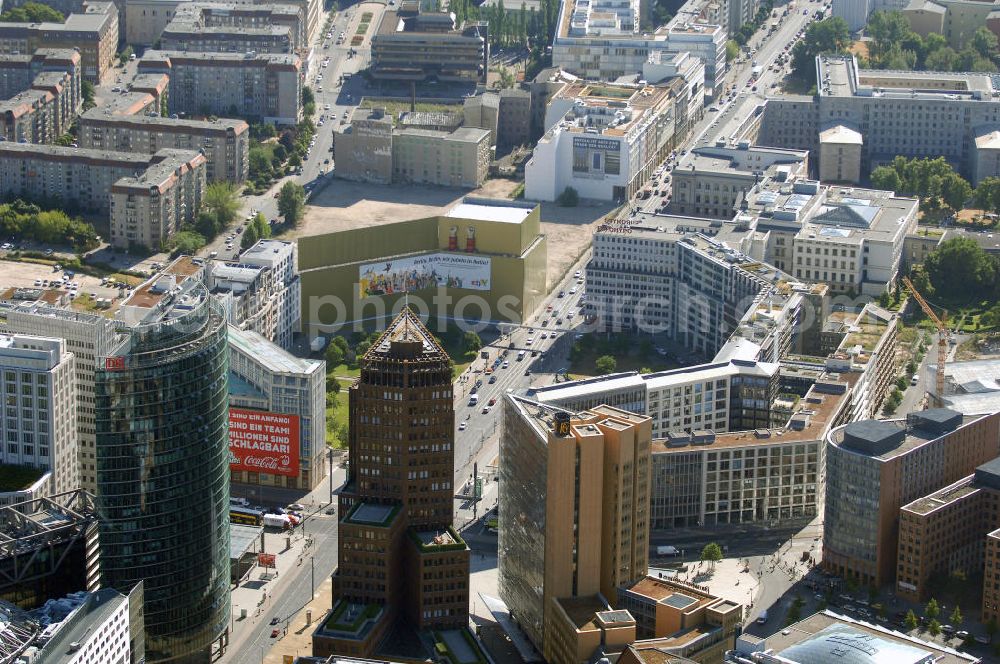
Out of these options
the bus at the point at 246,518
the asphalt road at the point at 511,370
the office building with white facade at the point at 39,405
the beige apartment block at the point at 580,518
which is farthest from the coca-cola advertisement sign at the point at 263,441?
the beige apartment block at the point at 580,518

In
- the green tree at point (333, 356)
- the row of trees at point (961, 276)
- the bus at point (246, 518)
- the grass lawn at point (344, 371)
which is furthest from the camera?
the row of trees at point (961, 276)

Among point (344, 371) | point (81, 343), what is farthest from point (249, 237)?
point (81, 343)

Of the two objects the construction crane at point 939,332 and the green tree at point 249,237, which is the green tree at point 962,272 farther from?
the green tree at point 249,237

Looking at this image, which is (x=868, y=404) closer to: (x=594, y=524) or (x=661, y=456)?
(x=661, y=456)

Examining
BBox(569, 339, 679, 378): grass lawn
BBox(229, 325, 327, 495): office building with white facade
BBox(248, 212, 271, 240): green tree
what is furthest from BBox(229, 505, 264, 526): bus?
BBox(248, 212, 271, 240): green tree

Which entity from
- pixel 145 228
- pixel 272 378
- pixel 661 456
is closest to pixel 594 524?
pixel 661 456
